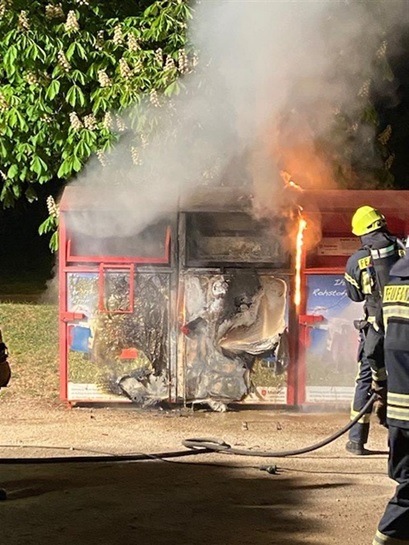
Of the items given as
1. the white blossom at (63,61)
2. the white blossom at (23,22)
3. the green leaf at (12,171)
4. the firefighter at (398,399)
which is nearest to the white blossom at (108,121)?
the white blossom at (63,61)

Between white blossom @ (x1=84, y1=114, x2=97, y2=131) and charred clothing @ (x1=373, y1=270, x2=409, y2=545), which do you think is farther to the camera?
white blossom @ (x1=84, y1=114, x2=97, y2=131)

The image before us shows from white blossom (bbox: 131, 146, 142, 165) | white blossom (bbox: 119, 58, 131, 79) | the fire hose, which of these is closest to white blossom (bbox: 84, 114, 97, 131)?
white blossom (bbox: 119, 58, 131, 79)

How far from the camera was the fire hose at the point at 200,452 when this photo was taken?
704 cm

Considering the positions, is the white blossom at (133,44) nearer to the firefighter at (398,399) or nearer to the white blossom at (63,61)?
the white blossom at (63,61)

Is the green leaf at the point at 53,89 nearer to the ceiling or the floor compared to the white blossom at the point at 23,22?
nearer to the floor

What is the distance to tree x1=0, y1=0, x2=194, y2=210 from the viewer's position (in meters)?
10.5

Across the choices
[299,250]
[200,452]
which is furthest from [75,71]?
[200,452]

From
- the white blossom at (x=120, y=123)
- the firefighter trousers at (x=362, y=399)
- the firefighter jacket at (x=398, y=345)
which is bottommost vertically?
the firefighter trousers at (x=362, y=399)

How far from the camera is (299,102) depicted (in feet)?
32.5

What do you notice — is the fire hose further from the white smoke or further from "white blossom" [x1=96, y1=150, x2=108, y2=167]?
"white blossom" [x1=96, y1=150, x2=108, y2=167]

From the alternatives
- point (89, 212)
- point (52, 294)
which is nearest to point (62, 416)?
point (89, 212)

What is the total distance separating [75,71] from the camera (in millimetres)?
11086

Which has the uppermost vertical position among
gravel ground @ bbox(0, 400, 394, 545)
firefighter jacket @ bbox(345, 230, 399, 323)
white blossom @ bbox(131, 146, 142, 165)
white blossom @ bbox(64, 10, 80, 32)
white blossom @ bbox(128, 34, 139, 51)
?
white blossom @ bbox(64, 10, 80, 32)

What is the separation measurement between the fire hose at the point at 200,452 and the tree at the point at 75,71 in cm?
392
